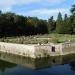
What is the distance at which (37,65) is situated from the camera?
80.4 feet

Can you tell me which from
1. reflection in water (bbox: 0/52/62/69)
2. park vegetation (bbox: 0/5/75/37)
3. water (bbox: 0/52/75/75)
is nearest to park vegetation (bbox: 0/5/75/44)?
park vegetation (bbox: 0/5/75/37)

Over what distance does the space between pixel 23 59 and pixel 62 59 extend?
14.1 feet

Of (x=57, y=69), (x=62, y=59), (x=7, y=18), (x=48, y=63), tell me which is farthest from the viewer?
(x=7, y=18)

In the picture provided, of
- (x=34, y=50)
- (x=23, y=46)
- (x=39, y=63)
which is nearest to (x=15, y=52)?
(x=23, y=46)

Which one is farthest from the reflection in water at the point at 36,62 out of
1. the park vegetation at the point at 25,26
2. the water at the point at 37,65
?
the park vegetation at the point at 25,26

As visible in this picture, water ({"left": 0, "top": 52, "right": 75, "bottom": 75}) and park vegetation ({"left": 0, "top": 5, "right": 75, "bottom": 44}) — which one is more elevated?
park vegetation ({"left": 0, "top": 5, "right": 75, "bottom": 44})

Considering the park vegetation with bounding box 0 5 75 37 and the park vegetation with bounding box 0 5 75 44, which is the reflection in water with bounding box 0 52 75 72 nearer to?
the park vegetation with bounding box 0 5 75 44

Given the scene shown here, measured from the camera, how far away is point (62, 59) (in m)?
26.9

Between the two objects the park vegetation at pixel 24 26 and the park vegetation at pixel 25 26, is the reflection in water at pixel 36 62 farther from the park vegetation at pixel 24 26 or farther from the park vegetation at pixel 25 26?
the park vegetation at pixel 24 26

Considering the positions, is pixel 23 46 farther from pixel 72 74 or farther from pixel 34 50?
pixel 72 74

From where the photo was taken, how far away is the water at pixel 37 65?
21641 mm

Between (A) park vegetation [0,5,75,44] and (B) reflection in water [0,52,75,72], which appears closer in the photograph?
(B) reflection in water [0,52,75,72]

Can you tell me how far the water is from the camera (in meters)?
21.6

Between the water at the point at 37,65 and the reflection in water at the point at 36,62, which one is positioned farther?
the reflection in water at the point at 36,62
